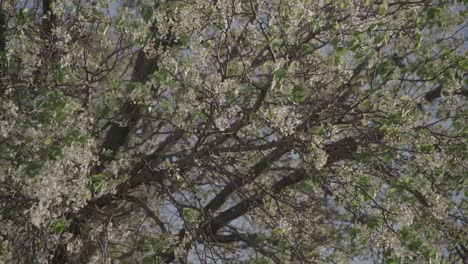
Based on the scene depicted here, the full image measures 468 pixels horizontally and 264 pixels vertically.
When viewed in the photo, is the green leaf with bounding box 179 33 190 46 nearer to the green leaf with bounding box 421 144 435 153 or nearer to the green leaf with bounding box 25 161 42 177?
the green leaf with bounding box 25 161 42 177

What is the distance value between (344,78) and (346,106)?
1.49 ft

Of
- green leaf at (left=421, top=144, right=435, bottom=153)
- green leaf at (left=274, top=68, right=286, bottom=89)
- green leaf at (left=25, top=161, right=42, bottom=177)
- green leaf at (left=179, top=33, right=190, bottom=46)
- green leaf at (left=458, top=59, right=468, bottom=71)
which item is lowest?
green leaf at (left=25, top=161, right=42, bottom=177)

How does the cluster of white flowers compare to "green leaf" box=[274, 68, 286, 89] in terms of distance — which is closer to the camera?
the cluster of white flowers

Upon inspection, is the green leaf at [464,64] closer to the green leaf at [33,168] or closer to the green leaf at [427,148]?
the green leaf at [427,148]

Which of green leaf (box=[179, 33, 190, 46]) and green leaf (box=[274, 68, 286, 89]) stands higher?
green leaf (box=[179, 33, 190, 46])

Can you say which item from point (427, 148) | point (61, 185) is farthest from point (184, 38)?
point (427, 148)

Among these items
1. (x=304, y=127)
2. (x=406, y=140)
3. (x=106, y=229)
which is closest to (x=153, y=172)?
(x=106, y=229)

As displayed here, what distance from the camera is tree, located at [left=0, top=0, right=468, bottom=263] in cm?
560

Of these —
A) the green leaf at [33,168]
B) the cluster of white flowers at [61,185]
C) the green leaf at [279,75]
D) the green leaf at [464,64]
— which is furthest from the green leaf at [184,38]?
the green leaf at [464,64]

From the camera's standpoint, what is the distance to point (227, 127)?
6.07 meters

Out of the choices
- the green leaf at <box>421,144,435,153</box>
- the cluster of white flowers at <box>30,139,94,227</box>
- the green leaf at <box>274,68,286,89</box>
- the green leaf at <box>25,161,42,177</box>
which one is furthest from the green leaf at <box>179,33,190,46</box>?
the green leaf at <box>421,144,435,153</box>

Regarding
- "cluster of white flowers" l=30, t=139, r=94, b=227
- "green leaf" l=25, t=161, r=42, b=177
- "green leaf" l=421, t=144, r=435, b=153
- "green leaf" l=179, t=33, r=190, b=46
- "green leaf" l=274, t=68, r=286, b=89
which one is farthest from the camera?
"green leaf" l=421, t=144, r=435, b=153

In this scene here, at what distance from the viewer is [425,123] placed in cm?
725

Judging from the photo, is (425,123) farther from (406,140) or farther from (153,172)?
(153,172)
